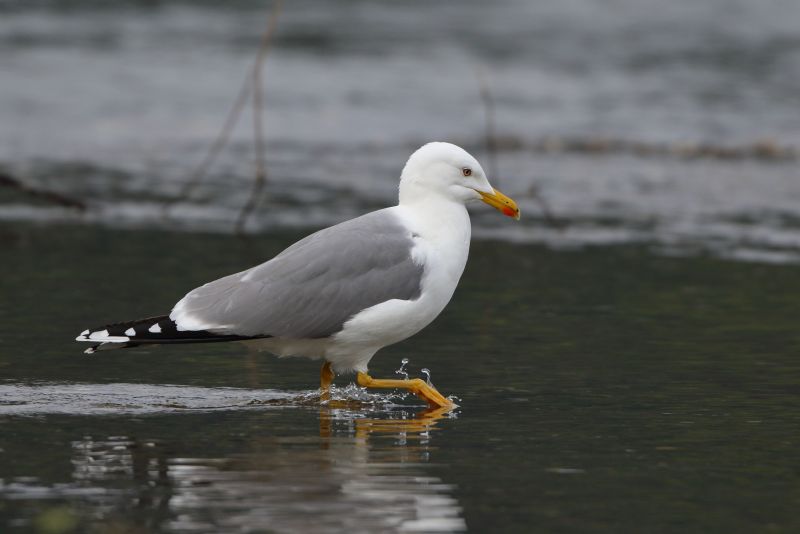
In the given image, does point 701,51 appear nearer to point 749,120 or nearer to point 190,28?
point 749,120

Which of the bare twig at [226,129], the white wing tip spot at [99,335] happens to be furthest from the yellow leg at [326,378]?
the bare twig at [226,129]

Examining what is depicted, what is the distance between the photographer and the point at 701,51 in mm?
26094

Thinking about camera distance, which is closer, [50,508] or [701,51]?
[50,508]

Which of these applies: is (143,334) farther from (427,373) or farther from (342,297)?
(427,373)

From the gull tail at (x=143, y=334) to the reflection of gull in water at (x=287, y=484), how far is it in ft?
2.58

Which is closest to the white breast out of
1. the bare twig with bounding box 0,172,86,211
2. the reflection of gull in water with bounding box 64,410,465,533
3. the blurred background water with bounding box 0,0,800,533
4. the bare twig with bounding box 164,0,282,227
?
the blurred background water with bounding box 0,0,800,533

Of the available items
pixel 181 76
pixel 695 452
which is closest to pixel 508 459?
pixel 695 452

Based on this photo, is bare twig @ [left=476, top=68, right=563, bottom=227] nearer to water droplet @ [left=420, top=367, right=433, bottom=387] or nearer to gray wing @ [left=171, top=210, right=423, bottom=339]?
water droplet @ [left=420, top=367, right=433, bottom=387]

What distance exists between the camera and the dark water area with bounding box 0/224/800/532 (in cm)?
548

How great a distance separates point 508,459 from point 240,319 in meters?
1.79

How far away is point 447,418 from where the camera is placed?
23.3ft

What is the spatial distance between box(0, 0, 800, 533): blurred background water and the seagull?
290mm

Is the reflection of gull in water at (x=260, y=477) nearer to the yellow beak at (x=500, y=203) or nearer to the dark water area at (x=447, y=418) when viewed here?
the dark water area at (x=447, y=418)

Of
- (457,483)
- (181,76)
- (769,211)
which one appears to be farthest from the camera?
(181,76)
